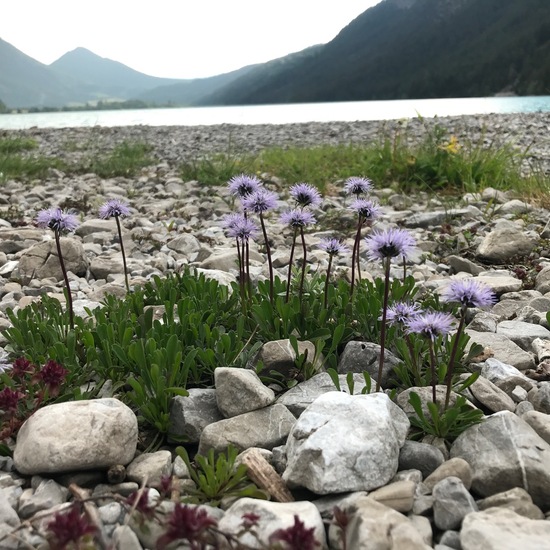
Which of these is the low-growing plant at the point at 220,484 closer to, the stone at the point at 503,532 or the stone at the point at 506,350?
the stone at the point at 503,532

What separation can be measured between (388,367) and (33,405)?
1.77m

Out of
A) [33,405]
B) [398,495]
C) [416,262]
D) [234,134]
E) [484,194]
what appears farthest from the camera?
[234,134]

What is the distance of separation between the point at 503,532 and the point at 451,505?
0.78 ft

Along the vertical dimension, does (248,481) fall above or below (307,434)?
below

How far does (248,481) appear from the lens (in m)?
2.33

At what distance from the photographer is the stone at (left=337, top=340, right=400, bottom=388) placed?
3.11 m

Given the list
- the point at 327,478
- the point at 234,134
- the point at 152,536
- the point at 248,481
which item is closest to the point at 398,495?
the point at 327,478

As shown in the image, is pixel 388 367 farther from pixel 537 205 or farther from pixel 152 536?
pixel 537 205

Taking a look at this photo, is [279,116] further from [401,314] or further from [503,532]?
[503,532]

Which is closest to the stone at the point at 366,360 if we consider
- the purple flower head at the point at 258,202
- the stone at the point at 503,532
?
the purple flower head at the point at 258,202

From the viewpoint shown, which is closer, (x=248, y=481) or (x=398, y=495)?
(x=398, y=495)

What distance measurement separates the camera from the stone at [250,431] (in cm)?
257

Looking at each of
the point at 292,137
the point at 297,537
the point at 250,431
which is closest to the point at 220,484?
the point at 250,431

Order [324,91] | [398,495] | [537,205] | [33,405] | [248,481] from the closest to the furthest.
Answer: [398,495] → [248,481] → [33,405] → [537,205] → [324,91]
